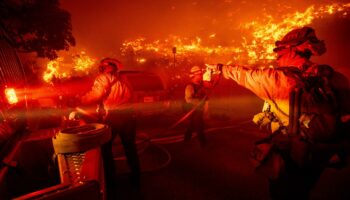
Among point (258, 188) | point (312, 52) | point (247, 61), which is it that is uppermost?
point (247, 61)

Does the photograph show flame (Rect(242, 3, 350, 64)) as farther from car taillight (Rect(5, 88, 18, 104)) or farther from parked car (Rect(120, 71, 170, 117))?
car taillight (Rect(5, 88, 18, 104))

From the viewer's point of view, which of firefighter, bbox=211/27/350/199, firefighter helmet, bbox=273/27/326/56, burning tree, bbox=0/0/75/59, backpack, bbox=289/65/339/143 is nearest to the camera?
backpack, bbox=289/65/339/143

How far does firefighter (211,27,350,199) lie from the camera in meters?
2.12

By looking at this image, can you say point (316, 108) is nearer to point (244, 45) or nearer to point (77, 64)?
point (244, 45)

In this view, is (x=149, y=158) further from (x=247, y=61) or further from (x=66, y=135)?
(x=247, y=61)

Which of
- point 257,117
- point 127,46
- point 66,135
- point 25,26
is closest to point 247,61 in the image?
point 127,46

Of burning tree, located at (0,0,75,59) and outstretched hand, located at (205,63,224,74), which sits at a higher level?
burning tree, located at (0,0,75,59)

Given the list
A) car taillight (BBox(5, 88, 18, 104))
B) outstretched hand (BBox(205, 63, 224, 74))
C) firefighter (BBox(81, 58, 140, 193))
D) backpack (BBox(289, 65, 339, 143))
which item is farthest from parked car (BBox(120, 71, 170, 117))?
backpack (BBox(289, 65, 339, 143))

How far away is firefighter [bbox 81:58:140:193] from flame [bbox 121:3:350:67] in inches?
617

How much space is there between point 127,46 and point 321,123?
2473 centimetres

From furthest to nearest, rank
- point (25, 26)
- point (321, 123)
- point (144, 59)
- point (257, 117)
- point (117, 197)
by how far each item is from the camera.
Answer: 1. point (144, 59)
2. point (25, 26)
3. point (117, 197)
4. point (257, 117)
5. point (321, 123)

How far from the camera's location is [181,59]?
67.3ft

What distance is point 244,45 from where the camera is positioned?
20.5 meters

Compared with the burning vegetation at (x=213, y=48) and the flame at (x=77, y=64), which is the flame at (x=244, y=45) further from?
the flame at (x=77, y=64)
